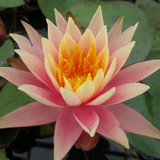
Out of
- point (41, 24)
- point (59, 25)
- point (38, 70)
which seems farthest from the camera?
point (41, 24)

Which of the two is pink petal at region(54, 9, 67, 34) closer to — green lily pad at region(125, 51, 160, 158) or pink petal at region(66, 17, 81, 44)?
pink petal at region(66, 17, 81, 44)

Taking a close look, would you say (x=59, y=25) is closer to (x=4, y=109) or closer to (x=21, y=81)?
(x=21, y=81)

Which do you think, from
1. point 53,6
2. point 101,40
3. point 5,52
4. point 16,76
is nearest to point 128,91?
point 101,40

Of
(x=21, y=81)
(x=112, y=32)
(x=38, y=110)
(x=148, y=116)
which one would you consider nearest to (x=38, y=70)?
(x=21, y=81)

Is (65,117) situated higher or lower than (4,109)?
higher

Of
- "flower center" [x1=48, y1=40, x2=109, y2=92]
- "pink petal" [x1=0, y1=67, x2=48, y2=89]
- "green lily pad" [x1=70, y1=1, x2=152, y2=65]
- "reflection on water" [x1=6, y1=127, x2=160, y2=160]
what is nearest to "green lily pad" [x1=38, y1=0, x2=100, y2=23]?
"green lily pad" [x1=70, y1=1, x2=152, y2=65]

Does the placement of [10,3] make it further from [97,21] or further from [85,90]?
[85,90]
